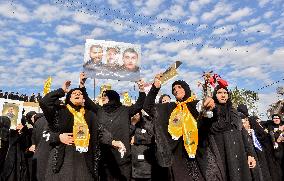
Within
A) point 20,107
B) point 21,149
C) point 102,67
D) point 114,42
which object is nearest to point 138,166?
point 21,149

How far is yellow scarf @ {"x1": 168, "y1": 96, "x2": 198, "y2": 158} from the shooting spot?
5.19 meters

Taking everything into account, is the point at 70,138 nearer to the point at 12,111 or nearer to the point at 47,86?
the point at 47,86

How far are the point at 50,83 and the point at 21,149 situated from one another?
5.57 feet

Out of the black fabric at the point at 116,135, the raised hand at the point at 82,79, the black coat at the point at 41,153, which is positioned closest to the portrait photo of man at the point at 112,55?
the black coat at the point at 41,153

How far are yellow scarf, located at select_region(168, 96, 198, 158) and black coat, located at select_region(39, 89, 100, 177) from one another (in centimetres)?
103

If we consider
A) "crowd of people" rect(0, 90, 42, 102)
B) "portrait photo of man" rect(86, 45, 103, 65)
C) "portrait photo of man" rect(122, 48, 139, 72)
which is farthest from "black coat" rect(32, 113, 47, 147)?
"crowd of people" rect(0, 90, 42, 102)

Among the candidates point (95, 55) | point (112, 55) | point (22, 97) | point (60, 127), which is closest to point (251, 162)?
point (60, 127)

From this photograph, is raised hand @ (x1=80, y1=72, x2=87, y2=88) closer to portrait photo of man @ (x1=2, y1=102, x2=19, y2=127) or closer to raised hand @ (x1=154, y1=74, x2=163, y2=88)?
raised hand @ (x1=154, y1=74, x2=163, y2=88)

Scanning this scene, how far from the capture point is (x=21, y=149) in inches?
310

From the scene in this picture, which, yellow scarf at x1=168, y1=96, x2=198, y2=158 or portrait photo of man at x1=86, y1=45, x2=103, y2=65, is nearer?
yellow scarf at x1=168, y1=96, x2=198, y2=158

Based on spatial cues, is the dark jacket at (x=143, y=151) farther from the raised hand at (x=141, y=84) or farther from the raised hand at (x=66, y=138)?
the raised hand at (x=66, y=138)

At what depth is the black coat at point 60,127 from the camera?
4930 mm

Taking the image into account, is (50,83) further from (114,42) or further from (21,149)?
(114,42)

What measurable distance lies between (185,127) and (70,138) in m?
1.49
